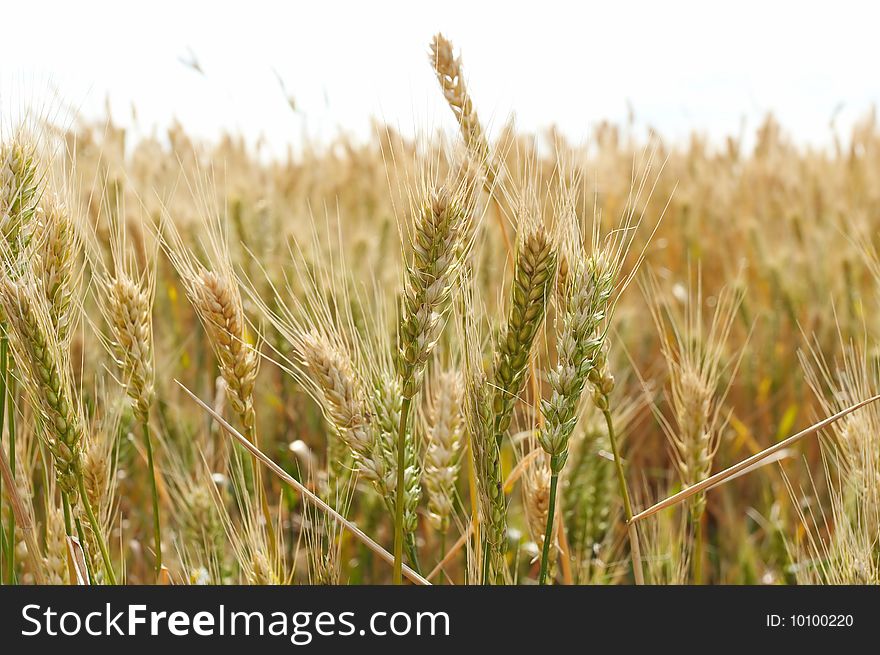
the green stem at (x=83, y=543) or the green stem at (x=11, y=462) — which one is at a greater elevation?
the green stem at (x=11, y=462)

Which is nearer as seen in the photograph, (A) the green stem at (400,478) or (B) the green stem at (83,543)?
(A) the green stem at (400,478)

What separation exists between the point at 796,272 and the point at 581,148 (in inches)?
111

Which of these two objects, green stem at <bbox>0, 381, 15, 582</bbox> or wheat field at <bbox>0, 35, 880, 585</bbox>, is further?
green stem at <bbox>0, 381, 15, 582</bbox>

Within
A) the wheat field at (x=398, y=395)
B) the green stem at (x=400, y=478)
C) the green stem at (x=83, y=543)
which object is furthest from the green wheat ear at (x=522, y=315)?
the green stem at (x=83, y=543)

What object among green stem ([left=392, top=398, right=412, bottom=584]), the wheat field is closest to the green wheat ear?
the wheat field

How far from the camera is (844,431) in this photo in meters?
1.35

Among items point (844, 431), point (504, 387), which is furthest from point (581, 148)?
point (844, 431)

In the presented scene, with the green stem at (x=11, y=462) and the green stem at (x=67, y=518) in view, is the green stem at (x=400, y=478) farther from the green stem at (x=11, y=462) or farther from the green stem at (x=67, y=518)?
the green stem at (x=11, y=462)

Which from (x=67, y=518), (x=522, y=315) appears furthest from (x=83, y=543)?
(x=522, y=315)

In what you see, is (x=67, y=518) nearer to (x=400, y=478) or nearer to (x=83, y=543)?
(x=83, y=543)

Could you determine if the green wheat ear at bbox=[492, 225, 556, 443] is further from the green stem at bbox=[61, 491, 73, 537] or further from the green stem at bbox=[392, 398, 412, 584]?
the green stem at bbox=[61, 491, 73, 537]

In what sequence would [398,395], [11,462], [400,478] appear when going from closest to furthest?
[400,478] → [398,395] → [11,462]

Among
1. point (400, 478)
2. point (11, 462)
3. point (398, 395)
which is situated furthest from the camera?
point (11, 462)

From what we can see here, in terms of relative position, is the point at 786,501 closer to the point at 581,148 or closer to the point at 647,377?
the point at 647,377
